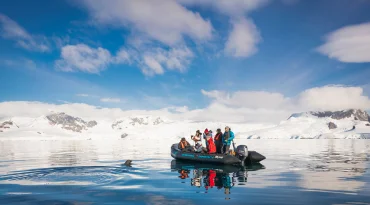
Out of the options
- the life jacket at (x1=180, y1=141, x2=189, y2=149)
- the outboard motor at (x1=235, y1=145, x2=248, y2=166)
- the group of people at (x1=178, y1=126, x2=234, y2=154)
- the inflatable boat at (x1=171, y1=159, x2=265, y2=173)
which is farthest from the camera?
the life jacket at (x1=180, y1=141, x2=189, y2=149)

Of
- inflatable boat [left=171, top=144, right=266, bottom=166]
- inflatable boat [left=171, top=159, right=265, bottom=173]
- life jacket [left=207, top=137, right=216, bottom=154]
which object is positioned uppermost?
life jacket [left=207, top=137, right=216, bottom=154]

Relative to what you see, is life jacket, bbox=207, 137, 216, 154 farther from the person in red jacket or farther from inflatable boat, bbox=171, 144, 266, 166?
inflatable boat, bbox=171, 144, 266, 166

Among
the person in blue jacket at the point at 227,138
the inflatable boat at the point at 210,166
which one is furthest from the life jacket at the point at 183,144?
the person in blue jacket at the point at 227,138

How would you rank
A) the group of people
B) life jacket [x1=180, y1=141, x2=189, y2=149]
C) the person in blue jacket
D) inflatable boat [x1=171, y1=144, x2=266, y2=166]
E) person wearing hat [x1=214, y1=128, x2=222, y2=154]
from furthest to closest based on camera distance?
life jacket [x1=180, y1=141, x2=189, y2=149] < person wearing hat [x1=214, y1=128, x2=222, y2=154] < the group of people < the person in blue jacket < inflatable boat [x1=171, y1=144, x2=266, y2=166]

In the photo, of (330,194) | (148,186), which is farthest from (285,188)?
(148,186)

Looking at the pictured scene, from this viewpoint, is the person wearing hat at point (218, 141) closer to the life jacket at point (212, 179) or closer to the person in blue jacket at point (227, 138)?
the person in blue jacket at point (227, 138)

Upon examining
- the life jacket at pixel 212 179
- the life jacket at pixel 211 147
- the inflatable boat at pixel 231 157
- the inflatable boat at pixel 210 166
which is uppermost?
the life jacket at pixel 211 147

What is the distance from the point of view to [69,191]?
541 inches

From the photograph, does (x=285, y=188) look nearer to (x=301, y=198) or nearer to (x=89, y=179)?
(x=301, y=198)

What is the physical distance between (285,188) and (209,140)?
1237 cm

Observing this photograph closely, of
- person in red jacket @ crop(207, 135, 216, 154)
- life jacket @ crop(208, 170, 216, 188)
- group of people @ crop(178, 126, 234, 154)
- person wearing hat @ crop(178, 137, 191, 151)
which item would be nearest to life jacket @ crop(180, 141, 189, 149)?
person wearing hat @ crop(178, 137, 191, 151)

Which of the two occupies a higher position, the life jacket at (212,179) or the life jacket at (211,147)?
the life jacket at (211,147)

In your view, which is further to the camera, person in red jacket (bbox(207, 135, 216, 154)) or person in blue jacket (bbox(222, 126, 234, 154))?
person in red jacket (bbox(207, 135, 216, 154))

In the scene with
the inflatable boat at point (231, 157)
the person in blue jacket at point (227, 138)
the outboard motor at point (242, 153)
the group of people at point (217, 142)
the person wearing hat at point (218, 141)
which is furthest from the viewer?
the person wearing hat at point (218, 141)
